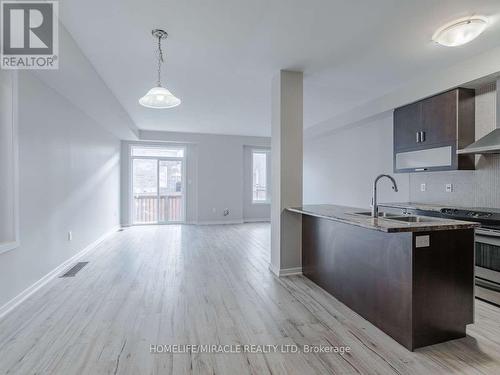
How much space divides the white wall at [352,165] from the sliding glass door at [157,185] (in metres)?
3.87

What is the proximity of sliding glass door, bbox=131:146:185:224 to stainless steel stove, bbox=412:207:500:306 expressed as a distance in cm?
676

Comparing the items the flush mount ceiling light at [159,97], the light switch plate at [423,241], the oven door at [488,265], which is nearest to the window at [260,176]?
the flush mount ceiling light at [159,97]

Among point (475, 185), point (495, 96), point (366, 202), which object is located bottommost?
point (366, 202)

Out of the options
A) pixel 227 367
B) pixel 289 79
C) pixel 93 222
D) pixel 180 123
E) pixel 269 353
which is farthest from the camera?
pixel 180 123

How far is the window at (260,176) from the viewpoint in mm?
8570

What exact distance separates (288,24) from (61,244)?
3.96 metres

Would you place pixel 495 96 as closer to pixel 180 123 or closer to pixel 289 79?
pixel 289 79

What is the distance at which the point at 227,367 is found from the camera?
5.74 feet

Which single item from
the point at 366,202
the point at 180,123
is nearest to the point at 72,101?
the point at 180,123

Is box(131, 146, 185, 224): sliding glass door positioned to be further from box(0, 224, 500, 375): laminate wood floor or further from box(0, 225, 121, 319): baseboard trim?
box(0, 224, 500, 375): laminate wood floor

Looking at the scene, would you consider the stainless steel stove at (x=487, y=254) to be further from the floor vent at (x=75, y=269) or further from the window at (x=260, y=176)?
the window at (x=260, y=176)

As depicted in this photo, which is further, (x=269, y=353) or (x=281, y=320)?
(x=281, y=320)

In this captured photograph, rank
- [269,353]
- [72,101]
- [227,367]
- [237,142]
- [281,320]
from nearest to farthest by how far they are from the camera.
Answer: [227,367] < [269,353] < [281,320] < [72,101] < [237,142]

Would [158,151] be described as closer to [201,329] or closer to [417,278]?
[201,329]
